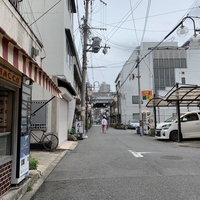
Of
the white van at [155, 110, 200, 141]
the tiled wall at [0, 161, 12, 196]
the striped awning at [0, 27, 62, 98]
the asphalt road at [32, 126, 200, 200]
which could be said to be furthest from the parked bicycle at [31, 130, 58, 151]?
the white van at [155, 110, 200, 141]

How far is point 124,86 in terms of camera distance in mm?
41562

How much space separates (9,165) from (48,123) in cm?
614

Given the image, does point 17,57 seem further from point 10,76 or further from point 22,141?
point 22,141

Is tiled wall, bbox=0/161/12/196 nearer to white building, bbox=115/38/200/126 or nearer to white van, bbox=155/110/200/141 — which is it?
white van, bbox=155/110/200/141

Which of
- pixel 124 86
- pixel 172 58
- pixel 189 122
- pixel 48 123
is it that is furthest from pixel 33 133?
pixel 172 58

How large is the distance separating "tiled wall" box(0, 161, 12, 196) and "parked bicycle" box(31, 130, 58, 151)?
5653 millimetres

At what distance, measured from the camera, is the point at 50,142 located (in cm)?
1020

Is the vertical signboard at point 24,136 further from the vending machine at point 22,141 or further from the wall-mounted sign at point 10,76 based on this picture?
the wall-mounted sign at point 10,76

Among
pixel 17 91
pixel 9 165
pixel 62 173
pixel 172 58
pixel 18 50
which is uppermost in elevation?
pixel 172 58

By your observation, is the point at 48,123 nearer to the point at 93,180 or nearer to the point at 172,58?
the point at 93,180

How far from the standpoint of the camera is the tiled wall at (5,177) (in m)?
4.14

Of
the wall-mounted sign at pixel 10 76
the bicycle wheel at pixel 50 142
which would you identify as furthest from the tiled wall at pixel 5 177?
the bicycle wheel at pixel 50 142

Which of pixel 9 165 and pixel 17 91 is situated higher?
pixel 17 91

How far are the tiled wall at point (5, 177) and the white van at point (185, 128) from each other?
11.4 meters
